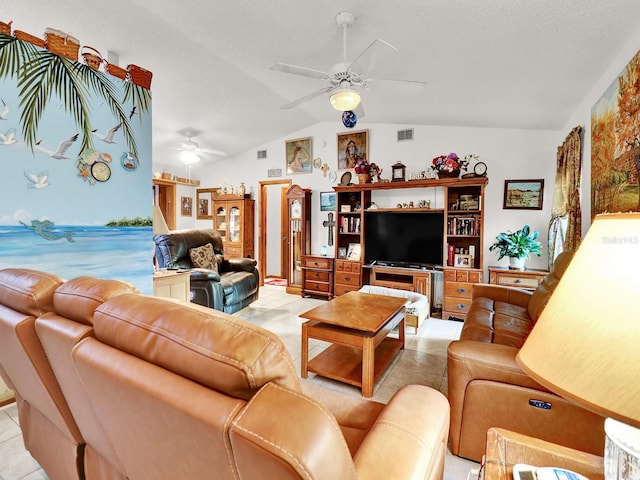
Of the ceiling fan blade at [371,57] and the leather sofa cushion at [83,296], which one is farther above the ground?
the ceiling fan blade at [371,57]

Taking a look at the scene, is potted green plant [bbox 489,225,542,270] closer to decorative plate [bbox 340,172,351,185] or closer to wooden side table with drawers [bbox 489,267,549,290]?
wooden side table with drawers [bbox 489,267,549,290]

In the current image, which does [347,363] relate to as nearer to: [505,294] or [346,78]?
[505,294]

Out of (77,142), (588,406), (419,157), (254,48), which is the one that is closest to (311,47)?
(254,48)

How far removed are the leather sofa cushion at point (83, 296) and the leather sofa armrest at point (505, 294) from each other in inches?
127

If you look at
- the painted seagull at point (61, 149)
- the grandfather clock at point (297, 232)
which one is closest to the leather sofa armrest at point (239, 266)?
the grandfather clock at point (297, 232)

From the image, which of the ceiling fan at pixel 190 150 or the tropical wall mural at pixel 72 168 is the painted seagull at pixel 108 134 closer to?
the tropical wall mural at pixel 72 168

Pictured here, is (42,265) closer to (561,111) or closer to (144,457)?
(144,457)

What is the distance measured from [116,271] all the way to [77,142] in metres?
1.03

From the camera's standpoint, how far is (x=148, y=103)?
9.25ft

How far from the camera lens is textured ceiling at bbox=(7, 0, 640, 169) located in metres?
1.96

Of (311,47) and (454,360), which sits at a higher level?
(311,47)

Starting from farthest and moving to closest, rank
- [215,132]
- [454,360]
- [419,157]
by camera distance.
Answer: [215,132] < [419,157] < [454,360]

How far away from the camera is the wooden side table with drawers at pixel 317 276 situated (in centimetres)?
512

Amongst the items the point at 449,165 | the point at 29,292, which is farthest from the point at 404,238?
the point at 29,292
